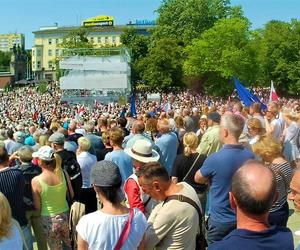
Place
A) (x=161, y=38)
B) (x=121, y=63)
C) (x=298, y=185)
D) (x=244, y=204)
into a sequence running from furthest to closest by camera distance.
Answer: (x=161, y=38) → (x=121, y=63) → (x=298, y=185) → (x=244, y=204)

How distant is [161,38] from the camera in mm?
78250

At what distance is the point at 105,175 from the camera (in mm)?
4168

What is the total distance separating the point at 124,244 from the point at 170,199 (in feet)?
1.63

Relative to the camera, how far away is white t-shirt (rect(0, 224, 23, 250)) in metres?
3.90

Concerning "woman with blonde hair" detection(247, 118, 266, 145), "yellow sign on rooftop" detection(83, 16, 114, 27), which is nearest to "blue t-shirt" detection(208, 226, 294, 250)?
"woman with blonde hair" detection(247, 118, 266, 145)

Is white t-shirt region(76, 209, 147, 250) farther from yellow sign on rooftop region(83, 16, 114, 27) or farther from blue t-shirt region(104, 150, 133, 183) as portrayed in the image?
yellow sign on rooftop region(83, 16, 114, 27)

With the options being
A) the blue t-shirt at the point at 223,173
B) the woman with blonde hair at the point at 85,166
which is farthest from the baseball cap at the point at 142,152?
the woman with blonde hair at the point at 85,166

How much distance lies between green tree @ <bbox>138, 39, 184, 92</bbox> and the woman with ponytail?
2537 inches

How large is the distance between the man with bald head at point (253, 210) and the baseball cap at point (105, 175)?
136cm

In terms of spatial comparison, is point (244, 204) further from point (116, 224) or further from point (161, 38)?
point (161, 38)

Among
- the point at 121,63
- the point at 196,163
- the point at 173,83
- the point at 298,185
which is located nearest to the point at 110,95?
the point at 121,63

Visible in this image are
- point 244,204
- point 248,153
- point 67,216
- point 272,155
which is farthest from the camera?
point 67,216

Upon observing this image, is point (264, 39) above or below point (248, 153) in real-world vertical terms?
above

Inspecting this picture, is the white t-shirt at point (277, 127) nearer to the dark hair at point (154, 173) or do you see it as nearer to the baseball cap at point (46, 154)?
the baseball cap at point (46, 154)
